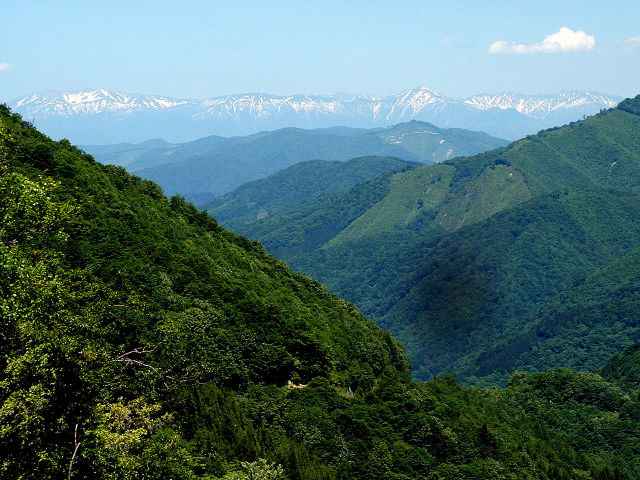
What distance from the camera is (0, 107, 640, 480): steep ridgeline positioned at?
18406 millimetres

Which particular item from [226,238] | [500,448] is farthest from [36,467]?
[226,238]

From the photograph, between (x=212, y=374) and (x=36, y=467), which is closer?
(x=36, y=467)

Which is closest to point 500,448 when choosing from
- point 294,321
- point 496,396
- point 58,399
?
point 294,321

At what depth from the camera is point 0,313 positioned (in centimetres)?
1827

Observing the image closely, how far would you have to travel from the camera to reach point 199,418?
30.9 meters

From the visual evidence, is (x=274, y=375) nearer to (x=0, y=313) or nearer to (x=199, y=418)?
(x=199, y=418)

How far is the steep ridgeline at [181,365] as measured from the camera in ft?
60.4

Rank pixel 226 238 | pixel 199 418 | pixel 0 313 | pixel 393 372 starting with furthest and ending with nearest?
pixel 226 238 < pixel 393 372 < pixel 199 418 < pixel 0 313

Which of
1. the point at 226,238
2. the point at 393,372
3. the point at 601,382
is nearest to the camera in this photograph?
Answer: the point at 393,372

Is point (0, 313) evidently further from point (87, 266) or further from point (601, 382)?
point (601, 382)

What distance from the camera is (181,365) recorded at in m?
29.8

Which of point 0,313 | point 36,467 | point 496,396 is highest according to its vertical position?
point 0,313

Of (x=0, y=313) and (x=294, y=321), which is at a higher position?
(x=0, y=313)

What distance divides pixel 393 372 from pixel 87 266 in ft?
135
